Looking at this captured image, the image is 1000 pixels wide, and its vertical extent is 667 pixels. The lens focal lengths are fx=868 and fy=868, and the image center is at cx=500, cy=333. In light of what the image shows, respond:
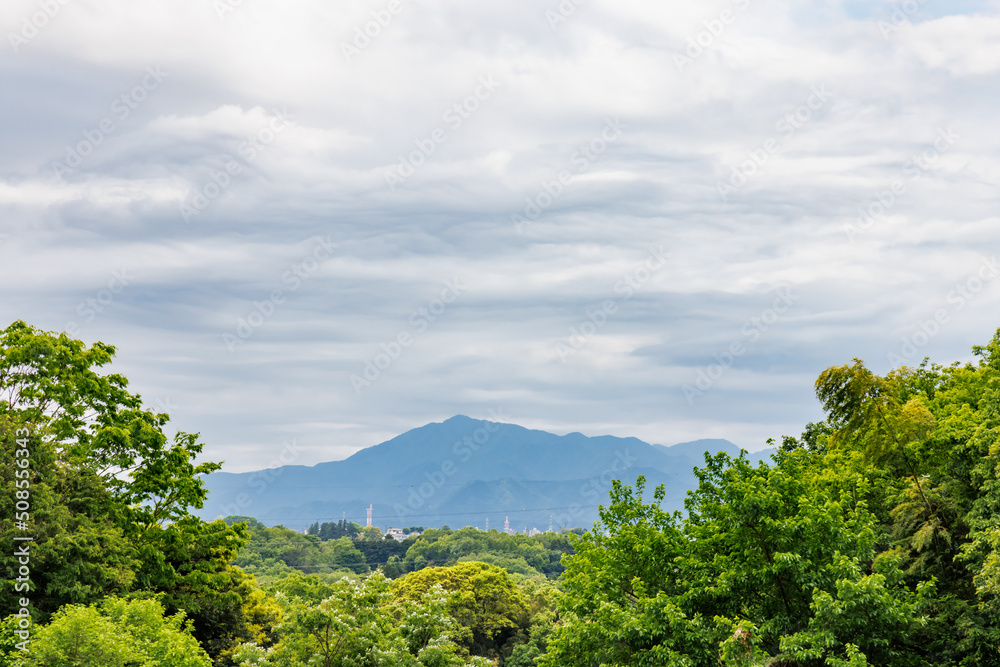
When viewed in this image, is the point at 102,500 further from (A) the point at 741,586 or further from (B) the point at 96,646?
(A) the point at 741,586

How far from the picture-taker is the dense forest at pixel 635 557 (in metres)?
19.2

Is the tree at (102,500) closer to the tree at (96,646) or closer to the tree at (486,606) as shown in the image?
the tree at (96,646)

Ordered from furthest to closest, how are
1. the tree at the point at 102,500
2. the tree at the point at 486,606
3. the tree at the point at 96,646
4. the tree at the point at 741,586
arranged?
the tree at the point at 486,606 → the tree at the point at 102,500 → the tree at the point at 96,646 → the tree at the point at 741,586

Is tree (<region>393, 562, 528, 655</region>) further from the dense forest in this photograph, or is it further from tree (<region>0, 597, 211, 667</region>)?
tree (<region>0, 597, 211, 667</region>)

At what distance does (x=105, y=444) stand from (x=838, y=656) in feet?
81.8

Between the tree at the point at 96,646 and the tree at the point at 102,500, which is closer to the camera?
the tree at the point at 96,646

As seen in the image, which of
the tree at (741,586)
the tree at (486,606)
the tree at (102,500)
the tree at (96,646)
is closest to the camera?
the tree at (741,586)

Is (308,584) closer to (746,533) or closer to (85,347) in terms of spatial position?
(746,533)

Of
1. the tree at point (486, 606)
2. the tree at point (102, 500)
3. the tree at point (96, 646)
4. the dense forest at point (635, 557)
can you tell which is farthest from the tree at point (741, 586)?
the tree at point (486, 606)

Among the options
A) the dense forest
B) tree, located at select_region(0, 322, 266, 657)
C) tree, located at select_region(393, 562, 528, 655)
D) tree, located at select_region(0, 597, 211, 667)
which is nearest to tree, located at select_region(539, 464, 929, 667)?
the dense forest

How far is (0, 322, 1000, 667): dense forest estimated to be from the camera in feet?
63.1

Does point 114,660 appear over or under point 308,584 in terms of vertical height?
under

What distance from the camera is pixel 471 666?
25.6m

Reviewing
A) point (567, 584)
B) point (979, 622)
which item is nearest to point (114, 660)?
point (567, 584)
